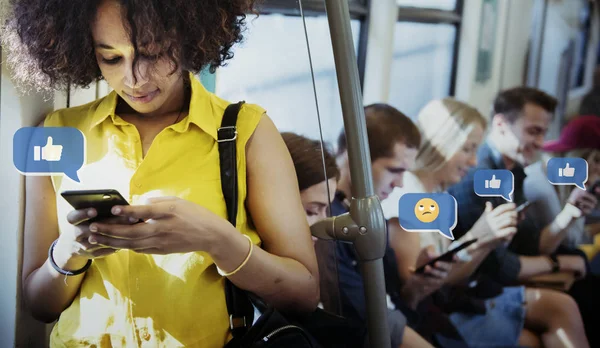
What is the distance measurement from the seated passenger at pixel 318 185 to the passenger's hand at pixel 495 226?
1.35ft

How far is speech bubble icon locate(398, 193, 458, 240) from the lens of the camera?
1.70 metres

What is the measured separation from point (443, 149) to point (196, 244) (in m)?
0.73

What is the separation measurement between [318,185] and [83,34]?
1.89 ft

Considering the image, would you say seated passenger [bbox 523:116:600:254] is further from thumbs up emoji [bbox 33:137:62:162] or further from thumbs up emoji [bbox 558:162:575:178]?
thumbs up emoji [bbox 33:137:62:162]

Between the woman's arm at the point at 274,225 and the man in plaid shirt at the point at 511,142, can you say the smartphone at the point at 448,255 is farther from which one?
the woman's arm at the point at 274,225

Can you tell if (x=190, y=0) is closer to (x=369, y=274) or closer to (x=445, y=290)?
(x=369, y=274)

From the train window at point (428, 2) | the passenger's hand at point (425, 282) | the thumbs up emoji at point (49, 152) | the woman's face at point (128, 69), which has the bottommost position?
the passenger's hand at point (425, 282)

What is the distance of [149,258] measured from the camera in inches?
51.0

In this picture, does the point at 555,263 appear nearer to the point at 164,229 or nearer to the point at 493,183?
the point at 493,183

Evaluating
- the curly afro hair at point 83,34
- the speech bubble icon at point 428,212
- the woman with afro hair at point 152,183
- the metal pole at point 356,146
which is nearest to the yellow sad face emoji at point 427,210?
the speech bubble icon at point 428,212

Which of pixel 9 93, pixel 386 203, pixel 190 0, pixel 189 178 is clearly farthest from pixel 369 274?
pixel 9 93

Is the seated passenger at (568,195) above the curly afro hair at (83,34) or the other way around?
the other way around

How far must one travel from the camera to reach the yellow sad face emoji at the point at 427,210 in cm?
170

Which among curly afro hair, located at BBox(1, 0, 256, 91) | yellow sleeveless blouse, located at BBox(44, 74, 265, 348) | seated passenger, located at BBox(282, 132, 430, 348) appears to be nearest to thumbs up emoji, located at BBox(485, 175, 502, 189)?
seated passenger, located at BBox(282, 132, 430, 348)
